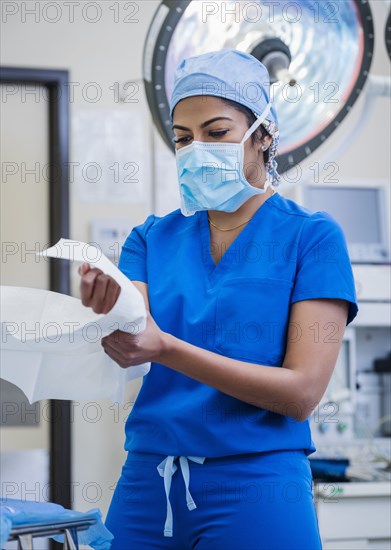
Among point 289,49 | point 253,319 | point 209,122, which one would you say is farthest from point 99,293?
point 289,49

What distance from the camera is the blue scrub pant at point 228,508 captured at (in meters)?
1.07

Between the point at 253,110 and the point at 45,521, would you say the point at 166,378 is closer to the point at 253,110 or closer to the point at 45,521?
the point at 45,521

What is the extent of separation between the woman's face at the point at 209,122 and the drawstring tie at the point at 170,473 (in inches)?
18.4

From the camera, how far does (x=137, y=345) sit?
1004 mm

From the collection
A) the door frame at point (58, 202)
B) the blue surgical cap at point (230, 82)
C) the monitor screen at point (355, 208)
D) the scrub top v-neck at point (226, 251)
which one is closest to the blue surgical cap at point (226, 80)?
the blue surgical cap at point (230, 82)

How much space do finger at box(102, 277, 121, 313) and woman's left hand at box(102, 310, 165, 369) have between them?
0.05 meters

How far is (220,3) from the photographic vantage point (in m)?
1.66

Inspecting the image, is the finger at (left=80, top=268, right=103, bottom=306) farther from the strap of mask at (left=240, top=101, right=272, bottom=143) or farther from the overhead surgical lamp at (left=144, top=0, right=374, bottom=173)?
the overhead surgical lamp at (left=144, top=0, right=374, bottom=173)

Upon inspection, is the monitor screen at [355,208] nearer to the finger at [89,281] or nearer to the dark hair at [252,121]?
the dark hair at [252,121]

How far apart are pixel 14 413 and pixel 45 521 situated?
1844 mm

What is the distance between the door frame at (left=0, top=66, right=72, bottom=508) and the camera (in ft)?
8.65

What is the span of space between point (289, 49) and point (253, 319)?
0.80 meters

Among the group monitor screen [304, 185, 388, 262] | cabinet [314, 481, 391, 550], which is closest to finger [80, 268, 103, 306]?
cabinet [314, 481, 391, 550]

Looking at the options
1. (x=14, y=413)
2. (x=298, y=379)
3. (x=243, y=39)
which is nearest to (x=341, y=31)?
(x=243, y=39)
